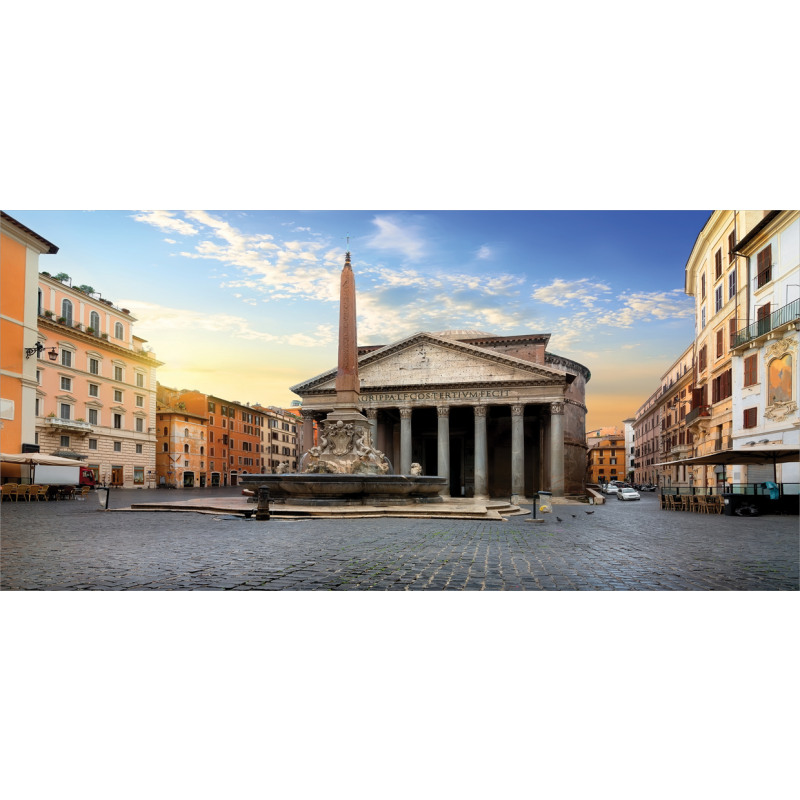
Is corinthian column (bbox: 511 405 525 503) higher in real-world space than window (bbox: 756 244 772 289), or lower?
lower

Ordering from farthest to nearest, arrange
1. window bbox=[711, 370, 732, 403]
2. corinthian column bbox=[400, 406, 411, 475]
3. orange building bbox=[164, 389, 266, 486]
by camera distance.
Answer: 1. orange building bbox=[164, 389, 266, 486]
2. corinthian column bbox=[400, 406, 411, 475]
3. window bbox=[711, 370, 732, 403]

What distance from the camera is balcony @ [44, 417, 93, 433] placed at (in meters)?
27.6

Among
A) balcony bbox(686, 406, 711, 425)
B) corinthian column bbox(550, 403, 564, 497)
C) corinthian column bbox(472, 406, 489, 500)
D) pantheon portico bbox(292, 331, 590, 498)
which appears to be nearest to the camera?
balcony bbox(686, 406, 711, 425)

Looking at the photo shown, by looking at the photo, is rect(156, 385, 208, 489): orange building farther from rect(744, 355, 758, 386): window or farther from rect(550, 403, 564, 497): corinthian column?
rect(744, 355, 758, 386): window

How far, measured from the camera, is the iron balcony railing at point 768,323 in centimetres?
1841

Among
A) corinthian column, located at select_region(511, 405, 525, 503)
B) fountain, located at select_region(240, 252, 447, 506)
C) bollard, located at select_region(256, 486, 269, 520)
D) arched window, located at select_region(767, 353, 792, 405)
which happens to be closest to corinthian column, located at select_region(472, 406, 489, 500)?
corinthian column, located at select_region(511, 405, 525, 503)

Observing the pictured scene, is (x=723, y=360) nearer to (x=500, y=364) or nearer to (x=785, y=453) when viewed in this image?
(x=785, y=453)

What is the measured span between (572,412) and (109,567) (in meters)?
50.5

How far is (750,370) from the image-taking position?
21.2 meters

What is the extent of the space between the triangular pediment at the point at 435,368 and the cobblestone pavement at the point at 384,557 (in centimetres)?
2470

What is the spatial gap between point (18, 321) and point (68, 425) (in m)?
18.0

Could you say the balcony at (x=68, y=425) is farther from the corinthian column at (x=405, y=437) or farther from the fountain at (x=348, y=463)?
the corinthian column at (x=405, y=437)

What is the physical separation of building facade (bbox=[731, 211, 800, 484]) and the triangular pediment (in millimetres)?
14251

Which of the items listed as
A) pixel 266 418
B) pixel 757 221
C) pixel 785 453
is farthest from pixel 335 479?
pixel 266 418
